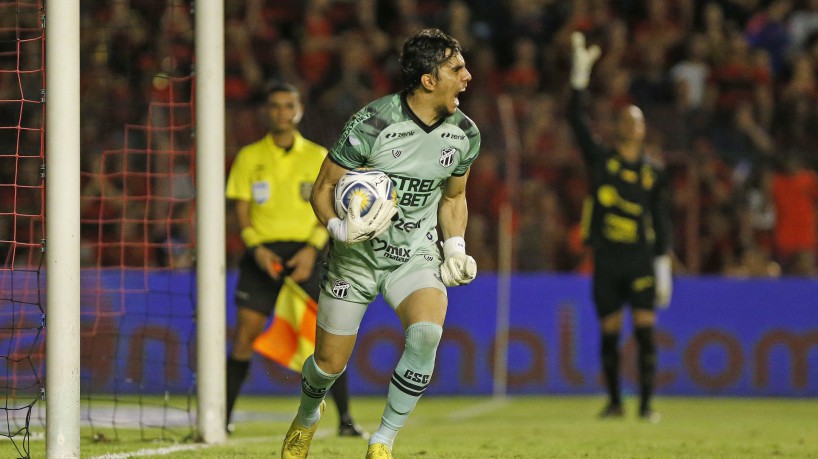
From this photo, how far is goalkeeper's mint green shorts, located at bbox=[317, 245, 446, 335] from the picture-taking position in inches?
266

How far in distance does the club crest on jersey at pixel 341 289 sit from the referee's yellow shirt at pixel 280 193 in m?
2.83

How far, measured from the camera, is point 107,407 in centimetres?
1290

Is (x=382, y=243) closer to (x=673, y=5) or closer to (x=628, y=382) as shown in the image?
(x=628, y=382)

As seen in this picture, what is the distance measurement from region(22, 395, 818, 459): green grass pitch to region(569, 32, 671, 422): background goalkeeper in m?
0.65

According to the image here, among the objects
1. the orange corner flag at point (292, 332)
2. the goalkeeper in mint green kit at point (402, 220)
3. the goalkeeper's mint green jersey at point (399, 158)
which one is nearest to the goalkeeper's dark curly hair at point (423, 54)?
the goalkeeper in mint green kit at point (402, 220)

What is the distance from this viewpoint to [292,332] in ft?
31.4

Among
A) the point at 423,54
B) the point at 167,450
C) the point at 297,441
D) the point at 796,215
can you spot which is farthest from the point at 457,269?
the point at 796,215

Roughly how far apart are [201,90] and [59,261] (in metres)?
2.24

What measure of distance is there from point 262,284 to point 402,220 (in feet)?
9.87

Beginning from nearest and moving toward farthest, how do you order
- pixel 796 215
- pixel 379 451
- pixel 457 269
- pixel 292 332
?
pixel 379 451
pixel 457 269
pixel 292 332
pixel 796 215

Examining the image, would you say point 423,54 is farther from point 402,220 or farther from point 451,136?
point 402,220

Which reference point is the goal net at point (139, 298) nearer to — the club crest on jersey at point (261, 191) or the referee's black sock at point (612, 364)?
the club crest on jersey at point (261, 191)

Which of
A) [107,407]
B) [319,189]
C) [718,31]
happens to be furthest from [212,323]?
[718,31]

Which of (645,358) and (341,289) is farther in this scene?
(645,358)
